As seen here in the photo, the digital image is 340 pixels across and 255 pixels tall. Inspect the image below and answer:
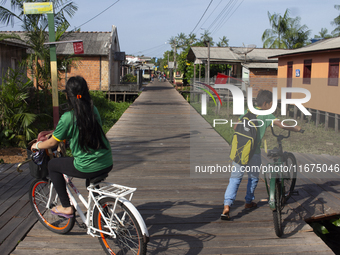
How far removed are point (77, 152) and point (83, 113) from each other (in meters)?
0.36

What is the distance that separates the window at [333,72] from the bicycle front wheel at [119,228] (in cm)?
1278

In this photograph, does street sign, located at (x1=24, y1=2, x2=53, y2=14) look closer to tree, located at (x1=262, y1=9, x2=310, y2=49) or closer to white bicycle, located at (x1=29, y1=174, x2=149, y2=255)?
white bicycle, located at (x1=29, y1=174, x2=149, y2=255)

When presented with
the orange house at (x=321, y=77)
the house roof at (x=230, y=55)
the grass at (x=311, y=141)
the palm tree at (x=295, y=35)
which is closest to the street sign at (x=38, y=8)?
the grass at (x=311, y=141)

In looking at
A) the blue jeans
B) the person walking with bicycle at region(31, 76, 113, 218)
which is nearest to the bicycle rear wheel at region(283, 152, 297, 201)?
the blue jeans

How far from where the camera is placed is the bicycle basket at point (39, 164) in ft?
10.5

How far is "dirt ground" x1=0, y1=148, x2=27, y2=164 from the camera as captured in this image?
8086mm

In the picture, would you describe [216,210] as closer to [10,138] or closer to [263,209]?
[263,209]

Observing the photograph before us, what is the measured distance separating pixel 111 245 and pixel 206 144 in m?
5.32

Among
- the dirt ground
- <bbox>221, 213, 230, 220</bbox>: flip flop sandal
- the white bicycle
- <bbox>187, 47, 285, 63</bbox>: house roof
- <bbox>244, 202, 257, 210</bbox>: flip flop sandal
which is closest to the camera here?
the white bicycle

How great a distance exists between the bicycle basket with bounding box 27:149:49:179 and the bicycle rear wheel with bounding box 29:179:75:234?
0.25 metres

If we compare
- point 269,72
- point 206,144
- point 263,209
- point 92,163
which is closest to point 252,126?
point 263,209

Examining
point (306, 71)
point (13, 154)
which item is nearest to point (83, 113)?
point (13, 154)

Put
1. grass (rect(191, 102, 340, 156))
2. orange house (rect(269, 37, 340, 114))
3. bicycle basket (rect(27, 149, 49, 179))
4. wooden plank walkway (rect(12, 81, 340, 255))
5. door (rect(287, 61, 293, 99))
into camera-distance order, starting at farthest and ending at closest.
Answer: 1. door (rect(287, 61, 293, 99))
2. orange house (rect(269, 37, 340, 114))
3. grass (rect(191, 102, 340, 156))
4. wooden plank walkway (rect(12, 81, 340, 255))
5. bicycle basket (rect(27, 149, 49, 179))

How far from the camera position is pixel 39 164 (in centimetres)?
325
